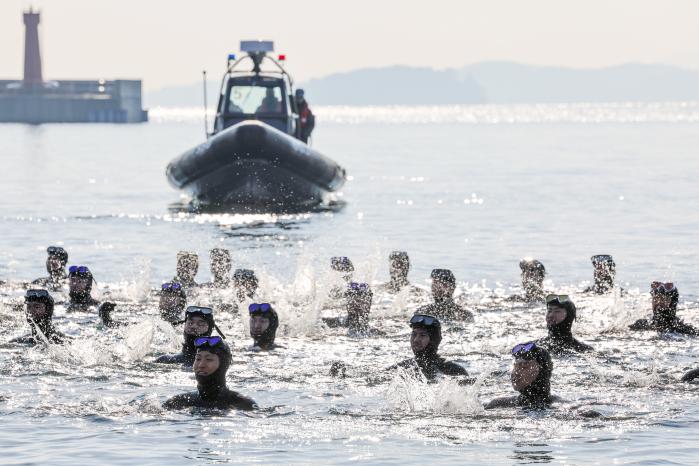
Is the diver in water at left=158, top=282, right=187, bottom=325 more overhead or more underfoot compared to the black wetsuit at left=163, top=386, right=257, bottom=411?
more overhead

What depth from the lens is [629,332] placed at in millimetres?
18375

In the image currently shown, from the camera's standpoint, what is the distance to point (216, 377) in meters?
12.7

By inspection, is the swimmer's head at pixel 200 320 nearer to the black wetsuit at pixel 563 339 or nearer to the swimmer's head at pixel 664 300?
the black wetsuit at pixel 563 339

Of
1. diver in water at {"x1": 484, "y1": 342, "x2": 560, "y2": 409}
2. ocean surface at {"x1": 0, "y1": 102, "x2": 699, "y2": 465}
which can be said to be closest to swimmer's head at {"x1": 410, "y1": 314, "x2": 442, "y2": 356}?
ocean surface at {"x1": 0, "y1": 102, "x2": 699, "y2": 465}

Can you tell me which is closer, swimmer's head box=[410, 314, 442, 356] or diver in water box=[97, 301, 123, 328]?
swimmer's head box=[410, 314, 442, 356]

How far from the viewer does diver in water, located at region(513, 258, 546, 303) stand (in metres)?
22.1

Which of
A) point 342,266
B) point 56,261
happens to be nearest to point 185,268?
point 56,261

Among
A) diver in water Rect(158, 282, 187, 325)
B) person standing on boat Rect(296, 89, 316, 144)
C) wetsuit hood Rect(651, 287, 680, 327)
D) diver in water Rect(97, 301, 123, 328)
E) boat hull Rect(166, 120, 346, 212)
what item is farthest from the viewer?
person standing on boat Rect(296, 89, 316, 144)

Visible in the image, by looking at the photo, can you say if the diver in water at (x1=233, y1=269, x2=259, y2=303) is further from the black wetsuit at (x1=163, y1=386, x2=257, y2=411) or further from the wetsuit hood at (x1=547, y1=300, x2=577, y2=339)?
the black wetsuit at (x1=163, y1=386, x2=257, y2=411)

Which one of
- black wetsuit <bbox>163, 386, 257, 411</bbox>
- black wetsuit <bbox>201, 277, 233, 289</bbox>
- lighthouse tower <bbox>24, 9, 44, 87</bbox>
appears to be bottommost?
black wetsuit <bbox>163, 386, 257, 411</bbox>

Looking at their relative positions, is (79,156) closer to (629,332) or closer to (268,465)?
(629,332)

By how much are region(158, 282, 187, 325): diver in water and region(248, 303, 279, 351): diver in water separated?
5.67 ft

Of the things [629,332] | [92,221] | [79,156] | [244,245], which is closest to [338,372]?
[629,332]

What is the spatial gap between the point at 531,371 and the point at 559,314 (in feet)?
11.7
